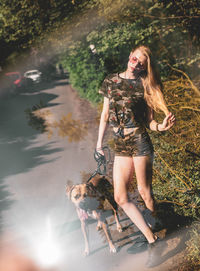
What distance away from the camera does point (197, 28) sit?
5.60 m

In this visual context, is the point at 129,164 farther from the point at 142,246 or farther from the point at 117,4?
the point at 117,4

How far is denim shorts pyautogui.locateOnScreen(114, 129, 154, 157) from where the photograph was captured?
9.02ft

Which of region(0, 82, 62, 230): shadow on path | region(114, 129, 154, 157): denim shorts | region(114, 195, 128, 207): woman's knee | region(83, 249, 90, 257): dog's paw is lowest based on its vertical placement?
region(0, 82, 62, 230): shadow on path

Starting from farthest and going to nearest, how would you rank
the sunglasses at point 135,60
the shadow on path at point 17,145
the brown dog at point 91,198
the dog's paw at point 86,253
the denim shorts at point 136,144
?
1. the shadow on path at point 17,145
2. the dog's paw at point 86,253
3. the brown dog at point 91,198
4. the denim shorts at point 136,144
5. the sunglasses at point 135,60

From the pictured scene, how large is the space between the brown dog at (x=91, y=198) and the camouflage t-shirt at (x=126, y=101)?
840 millimetres

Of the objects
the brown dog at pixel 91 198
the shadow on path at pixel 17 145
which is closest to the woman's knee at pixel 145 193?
the brown dog at pixel 91 198

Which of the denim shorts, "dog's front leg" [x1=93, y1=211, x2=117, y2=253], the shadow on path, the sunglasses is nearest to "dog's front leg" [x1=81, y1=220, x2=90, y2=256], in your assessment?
"dog's front leg" [x1=93, y1=211, x2=117, y2=253]

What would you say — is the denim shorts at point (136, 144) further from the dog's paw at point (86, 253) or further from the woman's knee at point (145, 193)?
the dog's paw at point (86, 253)

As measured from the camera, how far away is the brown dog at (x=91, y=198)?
3.15 meters

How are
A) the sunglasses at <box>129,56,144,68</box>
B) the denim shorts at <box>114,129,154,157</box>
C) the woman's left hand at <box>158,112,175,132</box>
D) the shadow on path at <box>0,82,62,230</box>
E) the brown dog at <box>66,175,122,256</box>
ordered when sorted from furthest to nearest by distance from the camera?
1. the shadow on path at <box>0,82,62,230</box>
2. the brown dog at <box>66,175,122,256</box>
3. the denim shorts at <box>114,129,154,157</box>
4. the sunglasses at <box>129,56,144,68</box>
5. the woman's left hand at <box>158,112,175,132</box>

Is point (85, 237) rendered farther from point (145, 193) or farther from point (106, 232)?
point (145, 193)

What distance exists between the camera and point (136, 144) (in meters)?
2.75

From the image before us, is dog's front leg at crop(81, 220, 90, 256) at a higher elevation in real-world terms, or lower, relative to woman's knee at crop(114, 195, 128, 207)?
lower

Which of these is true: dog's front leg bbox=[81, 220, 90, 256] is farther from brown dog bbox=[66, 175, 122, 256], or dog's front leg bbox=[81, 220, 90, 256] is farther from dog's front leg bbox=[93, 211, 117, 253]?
dog's front leg bbox=[93, 211, 117, 253]
